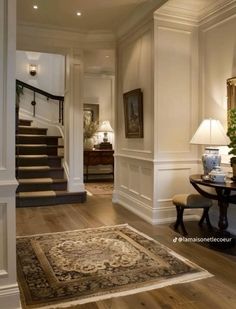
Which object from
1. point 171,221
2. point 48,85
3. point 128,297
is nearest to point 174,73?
point 171,221

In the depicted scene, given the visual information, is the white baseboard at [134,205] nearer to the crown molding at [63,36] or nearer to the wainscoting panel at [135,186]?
the wainscoting panel at [135,186]

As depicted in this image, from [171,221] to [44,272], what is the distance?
2.18m

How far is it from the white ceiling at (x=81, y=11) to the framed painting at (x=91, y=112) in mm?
3102

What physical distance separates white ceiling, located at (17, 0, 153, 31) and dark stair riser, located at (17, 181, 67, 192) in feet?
9.31

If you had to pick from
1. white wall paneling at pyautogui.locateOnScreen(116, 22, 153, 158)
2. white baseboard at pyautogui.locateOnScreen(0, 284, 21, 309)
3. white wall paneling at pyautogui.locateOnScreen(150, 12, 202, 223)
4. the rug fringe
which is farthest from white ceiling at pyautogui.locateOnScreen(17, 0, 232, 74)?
white baseboard at pyautogui.locateOnScreen(0, 284, 21, 309)

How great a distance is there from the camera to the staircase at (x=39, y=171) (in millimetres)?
5281

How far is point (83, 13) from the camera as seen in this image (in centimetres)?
457

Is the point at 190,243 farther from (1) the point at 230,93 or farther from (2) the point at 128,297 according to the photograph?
(1) the point at 230,93

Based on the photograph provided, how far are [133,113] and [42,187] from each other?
7.43 feet

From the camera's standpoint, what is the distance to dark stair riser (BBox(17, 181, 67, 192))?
5488 mm

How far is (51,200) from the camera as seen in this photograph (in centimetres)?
531

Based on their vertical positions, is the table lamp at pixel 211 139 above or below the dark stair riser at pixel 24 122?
below

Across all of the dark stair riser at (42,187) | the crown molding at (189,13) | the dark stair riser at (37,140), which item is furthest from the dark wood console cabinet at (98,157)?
the crown molding at (189,13)

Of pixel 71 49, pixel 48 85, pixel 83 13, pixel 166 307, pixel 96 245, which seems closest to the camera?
pixel 166 307
